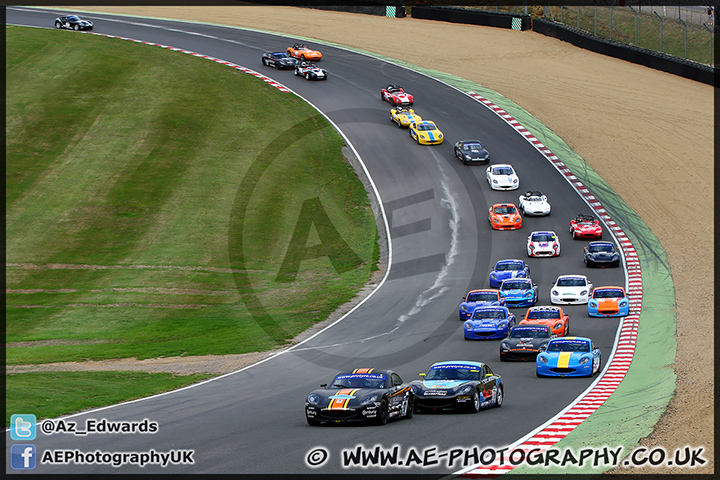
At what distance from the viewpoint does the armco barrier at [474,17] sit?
81188 mm

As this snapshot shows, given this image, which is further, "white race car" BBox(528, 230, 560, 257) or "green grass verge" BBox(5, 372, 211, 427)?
"white race car" BBox(528, 230, 560, 257)

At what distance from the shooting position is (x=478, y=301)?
34719mm

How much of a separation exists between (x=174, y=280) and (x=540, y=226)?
827 inches

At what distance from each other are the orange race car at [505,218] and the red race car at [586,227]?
10.2 ft

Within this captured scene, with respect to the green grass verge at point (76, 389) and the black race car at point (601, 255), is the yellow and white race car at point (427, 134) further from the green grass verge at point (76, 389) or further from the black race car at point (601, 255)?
the green grass verge at point (76, 389)

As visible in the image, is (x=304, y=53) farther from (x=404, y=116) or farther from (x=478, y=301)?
(x=478, y=301)

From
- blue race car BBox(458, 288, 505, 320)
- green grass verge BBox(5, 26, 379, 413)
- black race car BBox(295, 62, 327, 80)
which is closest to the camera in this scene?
green grass verge BBox(5, 26, 379, 413)

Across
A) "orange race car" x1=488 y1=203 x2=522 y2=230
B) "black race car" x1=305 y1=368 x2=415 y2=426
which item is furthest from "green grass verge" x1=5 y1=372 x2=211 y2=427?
"orange race car" x1=488 y1=203 x2=522 y2=230

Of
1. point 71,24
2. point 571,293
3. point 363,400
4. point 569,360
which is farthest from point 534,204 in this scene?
point 71,24

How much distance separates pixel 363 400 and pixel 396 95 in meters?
48.5

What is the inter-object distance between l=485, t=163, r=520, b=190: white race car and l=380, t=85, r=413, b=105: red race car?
12.9m

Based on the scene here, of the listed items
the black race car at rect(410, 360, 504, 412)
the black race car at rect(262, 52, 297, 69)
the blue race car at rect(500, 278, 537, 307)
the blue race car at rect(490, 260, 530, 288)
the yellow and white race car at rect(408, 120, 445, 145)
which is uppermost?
the black race car at rect(262, 52, 297, 69)

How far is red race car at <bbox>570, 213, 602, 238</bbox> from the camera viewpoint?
45.8 m

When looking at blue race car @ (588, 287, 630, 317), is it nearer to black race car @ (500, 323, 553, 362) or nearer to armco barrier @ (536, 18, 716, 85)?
black race car @ (500, 323, 553, 362)
